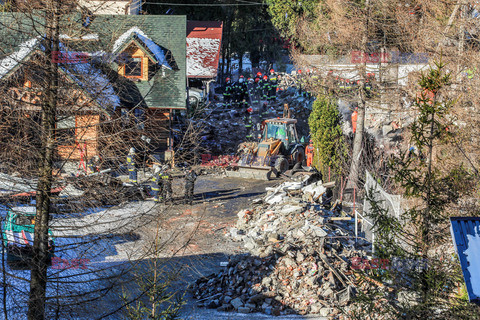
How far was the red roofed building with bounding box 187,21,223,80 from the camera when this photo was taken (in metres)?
31.0

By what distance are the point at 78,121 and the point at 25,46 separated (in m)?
1.26

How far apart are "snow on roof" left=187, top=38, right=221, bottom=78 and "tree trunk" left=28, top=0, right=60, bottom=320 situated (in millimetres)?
23993

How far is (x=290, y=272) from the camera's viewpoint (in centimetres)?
1134

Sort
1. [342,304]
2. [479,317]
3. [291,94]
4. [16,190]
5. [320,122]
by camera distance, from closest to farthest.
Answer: [479,317] → [16,190] → [342,304] → [320,122] → [291,94]

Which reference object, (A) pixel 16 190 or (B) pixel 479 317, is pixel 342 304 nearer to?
(B) pixel 479 317

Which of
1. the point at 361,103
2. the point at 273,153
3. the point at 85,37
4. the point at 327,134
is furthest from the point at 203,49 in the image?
the point at 85,37

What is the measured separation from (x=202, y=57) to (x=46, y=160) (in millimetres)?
26528

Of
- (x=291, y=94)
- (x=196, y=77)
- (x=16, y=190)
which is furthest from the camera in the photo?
(x=291, y=94)

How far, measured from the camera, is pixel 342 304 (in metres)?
10.3

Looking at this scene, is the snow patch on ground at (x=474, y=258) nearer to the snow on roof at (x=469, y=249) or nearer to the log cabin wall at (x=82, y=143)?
the snow on roof at (x=469, y=249)

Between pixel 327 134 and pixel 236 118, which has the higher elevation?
pixel 327 134

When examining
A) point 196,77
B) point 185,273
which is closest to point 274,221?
point 185,273

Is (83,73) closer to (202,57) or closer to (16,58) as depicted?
(16,58)

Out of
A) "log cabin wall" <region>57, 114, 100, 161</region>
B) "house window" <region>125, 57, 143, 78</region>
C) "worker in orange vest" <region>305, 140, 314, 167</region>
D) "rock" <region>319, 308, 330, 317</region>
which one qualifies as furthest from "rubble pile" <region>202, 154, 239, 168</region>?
"log cabin wall" <region>57, 114, 100, 161</region>
